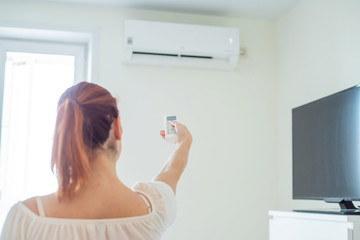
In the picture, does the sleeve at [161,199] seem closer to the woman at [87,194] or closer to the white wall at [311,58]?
the woman at [87,194]

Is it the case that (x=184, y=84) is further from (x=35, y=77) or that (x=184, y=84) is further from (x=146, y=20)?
(x=35, y=77)

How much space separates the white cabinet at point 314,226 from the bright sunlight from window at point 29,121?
1.68m

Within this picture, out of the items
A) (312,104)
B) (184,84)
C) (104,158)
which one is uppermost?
(184,84)

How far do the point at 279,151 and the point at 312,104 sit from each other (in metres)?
0.95

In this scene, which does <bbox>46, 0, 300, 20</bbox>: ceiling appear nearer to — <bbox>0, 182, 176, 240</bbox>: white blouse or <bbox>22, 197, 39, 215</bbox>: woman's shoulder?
<bbox>0, 182, 176, 240</bbox>: white blouse

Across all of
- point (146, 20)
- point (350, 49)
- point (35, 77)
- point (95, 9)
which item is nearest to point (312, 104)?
point (350, 49)

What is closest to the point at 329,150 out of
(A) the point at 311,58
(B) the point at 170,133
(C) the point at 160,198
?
(A) the point at 311,58

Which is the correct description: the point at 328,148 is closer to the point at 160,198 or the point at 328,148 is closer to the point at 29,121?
the point at 160,198

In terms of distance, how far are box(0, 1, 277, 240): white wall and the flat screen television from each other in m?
0.73

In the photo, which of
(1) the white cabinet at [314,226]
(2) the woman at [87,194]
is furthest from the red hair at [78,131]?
(1) the white cabinet at [314,226]

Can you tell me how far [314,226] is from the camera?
2.31m

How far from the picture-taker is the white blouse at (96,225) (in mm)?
1078

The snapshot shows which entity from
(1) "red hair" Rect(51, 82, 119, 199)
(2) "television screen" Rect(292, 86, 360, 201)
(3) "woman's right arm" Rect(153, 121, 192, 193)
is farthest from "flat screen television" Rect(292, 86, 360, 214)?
(1) "red hair" Rect(51, 82, 119, 199)

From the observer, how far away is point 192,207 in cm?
348
